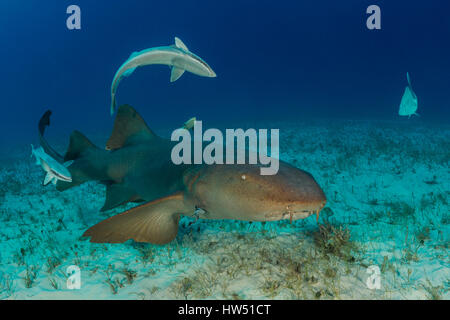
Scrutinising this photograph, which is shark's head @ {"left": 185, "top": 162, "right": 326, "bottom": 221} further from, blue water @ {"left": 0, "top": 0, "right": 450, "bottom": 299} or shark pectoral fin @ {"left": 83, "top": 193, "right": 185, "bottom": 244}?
blue water @ {"left": 0, "top": 0, "right": 450, "bottom": 299}

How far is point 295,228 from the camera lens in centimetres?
412

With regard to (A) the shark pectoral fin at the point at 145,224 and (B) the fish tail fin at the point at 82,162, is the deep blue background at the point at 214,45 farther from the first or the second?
(A) the shark pectoral fin at the point at 145,224

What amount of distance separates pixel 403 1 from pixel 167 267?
20019cm

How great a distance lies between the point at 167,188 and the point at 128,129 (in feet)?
5.87

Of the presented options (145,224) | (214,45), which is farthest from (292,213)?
(214,45)

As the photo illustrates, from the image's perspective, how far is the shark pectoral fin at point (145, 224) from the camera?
9.30 ft

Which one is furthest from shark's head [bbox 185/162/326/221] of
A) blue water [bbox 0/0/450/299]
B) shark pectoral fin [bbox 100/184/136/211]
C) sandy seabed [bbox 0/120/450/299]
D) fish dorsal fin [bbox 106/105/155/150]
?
blue water [bbox 0/0/450/299]

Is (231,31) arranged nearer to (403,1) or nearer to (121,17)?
(121,17)

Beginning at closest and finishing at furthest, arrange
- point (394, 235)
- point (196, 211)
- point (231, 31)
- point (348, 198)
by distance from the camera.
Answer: point (196, 211) → point (394, 235) → point (348, 198) → point (231, 31)

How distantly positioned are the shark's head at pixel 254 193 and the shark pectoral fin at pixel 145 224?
12.4 inches

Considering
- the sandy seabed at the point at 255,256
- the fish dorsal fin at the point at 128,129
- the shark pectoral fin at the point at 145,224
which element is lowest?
the sandy seabed at the point at 255,256

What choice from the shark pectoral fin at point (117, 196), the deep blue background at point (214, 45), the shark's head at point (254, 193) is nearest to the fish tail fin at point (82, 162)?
the shark pectoral fin at point (117, 196)

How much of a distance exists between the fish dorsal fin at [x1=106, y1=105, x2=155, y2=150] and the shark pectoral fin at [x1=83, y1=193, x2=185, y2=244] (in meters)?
1.92
